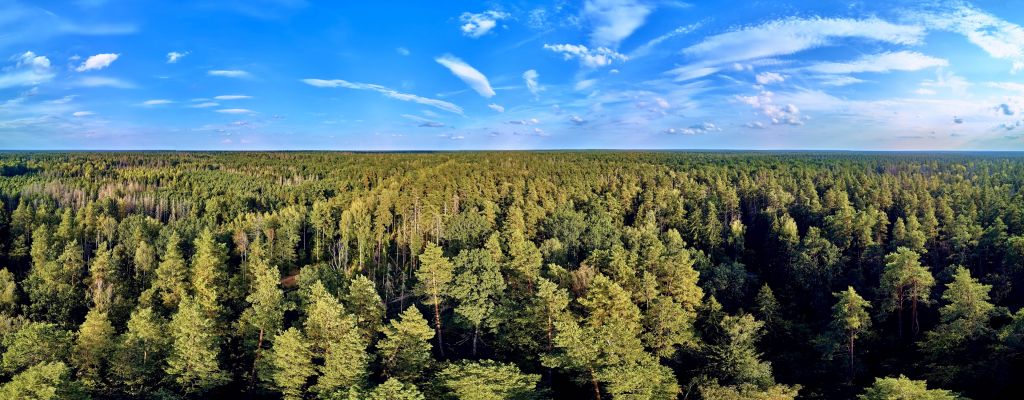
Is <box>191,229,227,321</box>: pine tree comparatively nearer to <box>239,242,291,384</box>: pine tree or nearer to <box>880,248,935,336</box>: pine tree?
<box>239,242,291,384</box>: pine tree

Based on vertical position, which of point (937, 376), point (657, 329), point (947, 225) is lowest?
point (937, 376)

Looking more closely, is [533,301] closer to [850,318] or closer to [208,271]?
[850,318]

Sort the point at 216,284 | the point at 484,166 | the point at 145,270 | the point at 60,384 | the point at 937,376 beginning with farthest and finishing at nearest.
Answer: the point at 484,166, the point at 145,270, the point at 216,284, the point at 937,376, the point at 60,384

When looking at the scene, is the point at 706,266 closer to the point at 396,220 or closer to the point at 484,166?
the point at 396,220

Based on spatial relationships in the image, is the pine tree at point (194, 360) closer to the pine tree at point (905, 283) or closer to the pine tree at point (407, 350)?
the pine tree at point (407, 350)

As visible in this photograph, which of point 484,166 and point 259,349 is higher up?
point 484,166

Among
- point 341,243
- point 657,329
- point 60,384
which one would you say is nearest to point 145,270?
point 341,243
